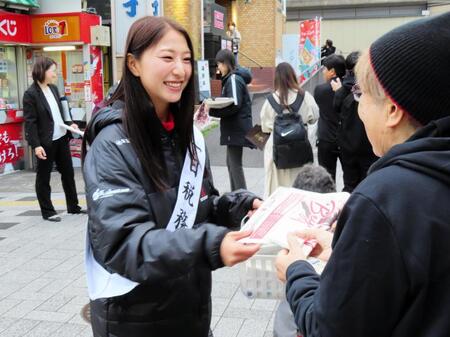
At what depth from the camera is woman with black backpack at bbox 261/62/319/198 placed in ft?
19.7

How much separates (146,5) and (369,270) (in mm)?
9771

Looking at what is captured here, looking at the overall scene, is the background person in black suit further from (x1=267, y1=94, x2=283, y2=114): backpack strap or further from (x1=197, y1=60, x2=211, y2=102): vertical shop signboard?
(x1=197, y1=60, x2=211, y2=102): vertical shop signboard

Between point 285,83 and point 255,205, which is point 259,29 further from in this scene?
point 255,205

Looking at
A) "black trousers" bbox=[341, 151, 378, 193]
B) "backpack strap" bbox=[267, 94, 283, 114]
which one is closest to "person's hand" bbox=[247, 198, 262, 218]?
"black trousers" bbox=[341, 151, 378, 193]

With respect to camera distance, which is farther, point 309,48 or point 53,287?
point 309,48

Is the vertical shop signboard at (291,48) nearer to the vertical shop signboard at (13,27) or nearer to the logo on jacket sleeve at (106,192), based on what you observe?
the vertical shop signboard at (13,27)

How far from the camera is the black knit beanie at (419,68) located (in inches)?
46.9

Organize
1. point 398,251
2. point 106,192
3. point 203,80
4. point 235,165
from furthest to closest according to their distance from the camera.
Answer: point 203,80, point 235,165, point 106,192, point 398,251

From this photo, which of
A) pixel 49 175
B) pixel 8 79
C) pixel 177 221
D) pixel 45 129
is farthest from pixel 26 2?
pixel 177 221

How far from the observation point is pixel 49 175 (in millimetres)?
6914

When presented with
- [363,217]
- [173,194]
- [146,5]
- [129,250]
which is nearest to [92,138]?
[173,194]

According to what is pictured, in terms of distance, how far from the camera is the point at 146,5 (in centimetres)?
1019

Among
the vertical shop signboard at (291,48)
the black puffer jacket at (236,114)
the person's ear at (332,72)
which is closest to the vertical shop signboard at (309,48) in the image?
the vertical shop signboard at (291,48)

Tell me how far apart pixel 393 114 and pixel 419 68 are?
5.0 inches
